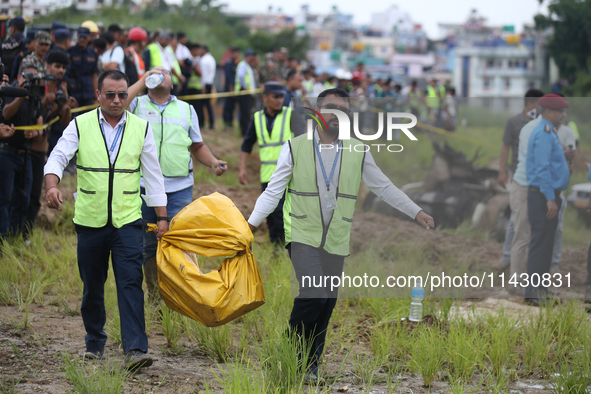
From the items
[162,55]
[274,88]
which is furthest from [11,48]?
[274,88]

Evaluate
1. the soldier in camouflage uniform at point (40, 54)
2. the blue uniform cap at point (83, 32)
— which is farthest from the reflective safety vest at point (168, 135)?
the blue uniform cap at point (83, 32)

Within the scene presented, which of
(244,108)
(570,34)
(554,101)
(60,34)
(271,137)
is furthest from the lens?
(570,34)

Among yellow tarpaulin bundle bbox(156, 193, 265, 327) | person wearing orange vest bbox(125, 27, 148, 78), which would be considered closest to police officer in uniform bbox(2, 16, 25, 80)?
person wearing orange vest bbox(125, 27, 148, 78)

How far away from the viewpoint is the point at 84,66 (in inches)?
371

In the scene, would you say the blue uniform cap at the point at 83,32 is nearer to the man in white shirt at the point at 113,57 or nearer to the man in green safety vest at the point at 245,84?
the man in white shirt at the point at 113,57

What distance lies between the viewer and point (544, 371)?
504 cm

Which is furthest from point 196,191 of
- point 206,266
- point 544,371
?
point 544,371

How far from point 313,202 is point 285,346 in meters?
0.95

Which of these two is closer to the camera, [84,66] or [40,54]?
[40,54]

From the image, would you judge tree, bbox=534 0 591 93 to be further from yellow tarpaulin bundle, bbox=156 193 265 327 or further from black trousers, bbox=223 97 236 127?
yellow tarpaulin bundle, bbox=156 193 265 327

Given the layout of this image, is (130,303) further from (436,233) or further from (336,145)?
(436,233)

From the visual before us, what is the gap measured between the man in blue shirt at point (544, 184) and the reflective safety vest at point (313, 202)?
2.74 meters

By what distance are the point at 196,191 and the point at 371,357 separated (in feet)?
16.3

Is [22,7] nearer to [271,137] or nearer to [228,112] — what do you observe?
[271,137]
